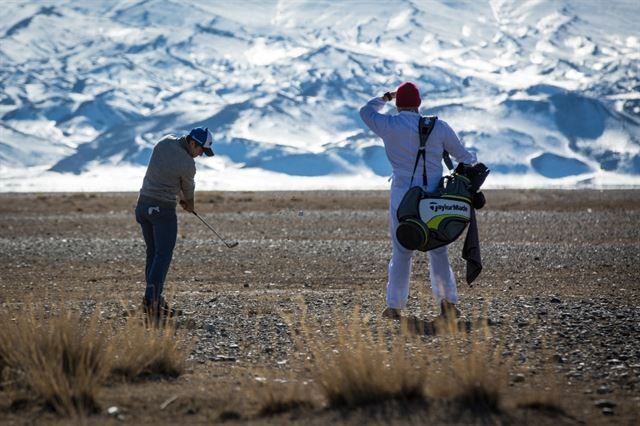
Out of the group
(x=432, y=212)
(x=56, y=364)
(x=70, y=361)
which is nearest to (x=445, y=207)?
(x=432, y=212)

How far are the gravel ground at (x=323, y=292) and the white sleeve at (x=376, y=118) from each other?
1500 millimetres

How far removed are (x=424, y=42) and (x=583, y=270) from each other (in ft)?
528

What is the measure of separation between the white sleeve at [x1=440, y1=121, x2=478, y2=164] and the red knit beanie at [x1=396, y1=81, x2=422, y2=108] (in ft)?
0.90

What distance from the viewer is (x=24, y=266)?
1527cm

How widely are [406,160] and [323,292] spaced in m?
3.45

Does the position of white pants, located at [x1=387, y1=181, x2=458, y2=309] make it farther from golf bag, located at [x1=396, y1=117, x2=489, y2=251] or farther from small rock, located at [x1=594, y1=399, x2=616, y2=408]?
small rock, located at [x1=594, y1=399, x2=616, y2=408]

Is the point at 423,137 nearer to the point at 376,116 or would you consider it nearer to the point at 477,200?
the point at 376,116

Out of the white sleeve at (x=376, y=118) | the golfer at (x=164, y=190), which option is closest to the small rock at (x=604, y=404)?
the white sleeve at (x=376, y=118)

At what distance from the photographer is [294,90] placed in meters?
138

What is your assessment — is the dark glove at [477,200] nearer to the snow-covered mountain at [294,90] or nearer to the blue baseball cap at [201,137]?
the blue baseball cap at [201,137]

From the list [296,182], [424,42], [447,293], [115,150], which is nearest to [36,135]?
[115,150]

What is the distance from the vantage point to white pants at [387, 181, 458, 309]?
8.07 m

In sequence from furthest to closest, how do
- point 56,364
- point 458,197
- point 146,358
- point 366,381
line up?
point 458,197, point 146,358, point 56,364, point 366,381

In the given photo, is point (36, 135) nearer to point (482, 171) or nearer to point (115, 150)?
point (115, 150)
